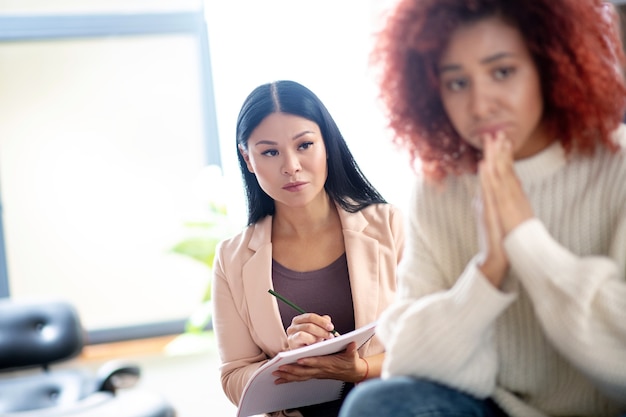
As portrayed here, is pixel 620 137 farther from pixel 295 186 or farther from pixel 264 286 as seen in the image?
pixel 264 286

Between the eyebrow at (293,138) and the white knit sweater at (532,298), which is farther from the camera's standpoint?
the eyebrow at (293,138)

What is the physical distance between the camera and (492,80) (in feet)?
3.28

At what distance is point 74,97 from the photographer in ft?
11.9

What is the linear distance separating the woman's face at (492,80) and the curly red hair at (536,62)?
15 mm

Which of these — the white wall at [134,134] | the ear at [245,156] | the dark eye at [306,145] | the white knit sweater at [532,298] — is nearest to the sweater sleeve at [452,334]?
the white knit sweater at [532,298]

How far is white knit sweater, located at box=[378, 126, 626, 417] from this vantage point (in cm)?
94

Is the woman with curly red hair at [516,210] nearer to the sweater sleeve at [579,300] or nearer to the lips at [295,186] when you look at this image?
the sweater sleeve at [579,300]

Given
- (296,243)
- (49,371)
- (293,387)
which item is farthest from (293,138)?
(49,371)

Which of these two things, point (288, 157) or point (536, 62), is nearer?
point (536, 62)

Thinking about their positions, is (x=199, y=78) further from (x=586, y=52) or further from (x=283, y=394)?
(x=586, y=52)

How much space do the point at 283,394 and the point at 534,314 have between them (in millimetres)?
638

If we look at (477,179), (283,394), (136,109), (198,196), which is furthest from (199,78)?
(477,179)

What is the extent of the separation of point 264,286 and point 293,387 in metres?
0.27

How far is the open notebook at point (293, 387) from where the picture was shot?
4.48 feet
